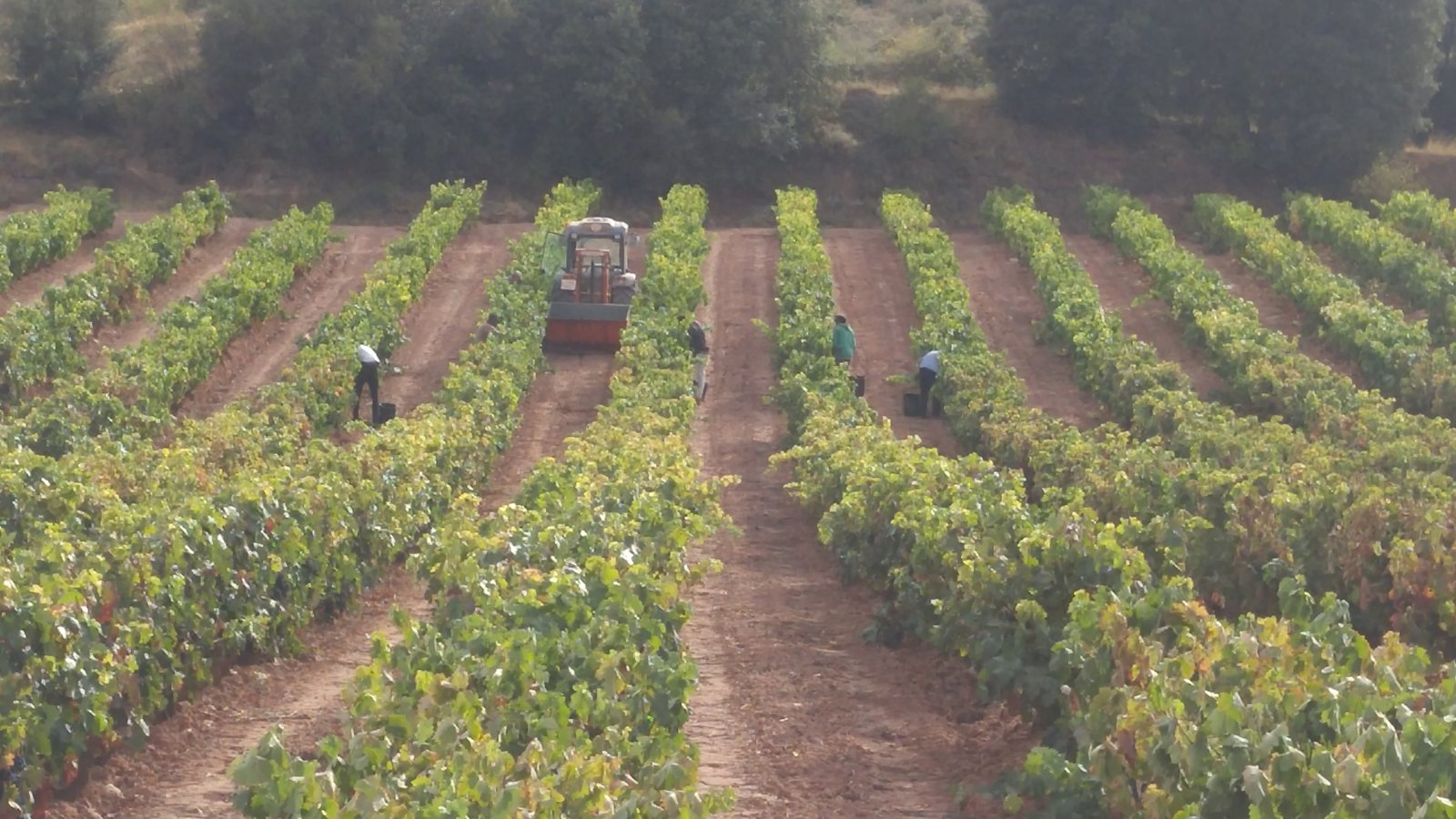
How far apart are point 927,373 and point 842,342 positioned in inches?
57.0

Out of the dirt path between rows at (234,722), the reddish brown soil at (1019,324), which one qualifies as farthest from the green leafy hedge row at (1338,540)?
the reddish brown soil at (1019,324)

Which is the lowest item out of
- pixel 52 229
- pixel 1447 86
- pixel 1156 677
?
pixel 52 229

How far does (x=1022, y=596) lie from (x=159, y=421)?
1206cm

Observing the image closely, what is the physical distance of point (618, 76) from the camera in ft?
131

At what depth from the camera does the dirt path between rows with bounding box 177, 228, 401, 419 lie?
909 inches

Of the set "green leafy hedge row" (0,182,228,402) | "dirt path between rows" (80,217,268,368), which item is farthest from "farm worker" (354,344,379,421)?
"green leafy hedge row" (0,182,228,402)

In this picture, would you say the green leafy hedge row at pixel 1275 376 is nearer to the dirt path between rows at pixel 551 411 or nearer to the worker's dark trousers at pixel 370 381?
the dirt path between rows at pixel 551 411

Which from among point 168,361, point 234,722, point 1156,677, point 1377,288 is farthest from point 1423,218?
point 1156,677

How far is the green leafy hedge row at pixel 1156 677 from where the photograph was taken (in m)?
6.28

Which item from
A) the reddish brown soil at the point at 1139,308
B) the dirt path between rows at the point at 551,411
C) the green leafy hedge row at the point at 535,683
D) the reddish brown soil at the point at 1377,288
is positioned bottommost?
the dirt path between rows at the point at 551,411

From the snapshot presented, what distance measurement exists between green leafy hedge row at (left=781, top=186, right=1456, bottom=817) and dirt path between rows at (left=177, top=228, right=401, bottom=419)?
510 inches

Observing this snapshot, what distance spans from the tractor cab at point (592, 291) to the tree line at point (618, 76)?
49.5 ft

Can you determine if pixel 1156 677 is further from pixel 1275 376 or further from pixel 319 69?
pixel 319 69

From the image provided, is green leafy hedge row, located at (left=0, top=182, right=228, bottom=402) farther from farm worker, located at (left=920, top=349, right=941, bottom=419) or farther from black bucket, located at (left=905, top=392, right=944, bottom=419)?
farm worker, located at (left=920, top=349, right=941, bottom=419)
